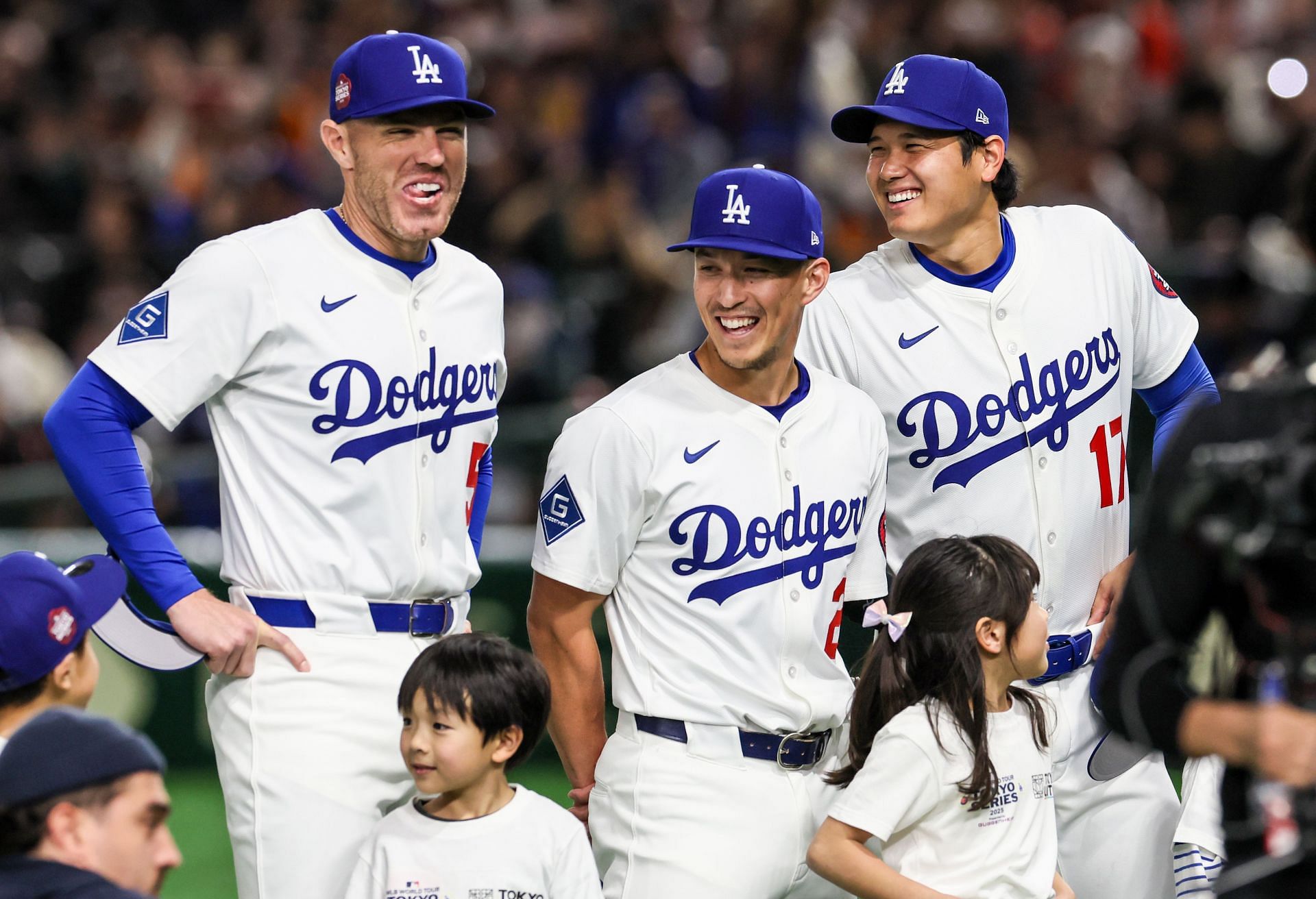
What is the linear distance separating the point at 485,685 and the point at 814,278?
1.30 meters

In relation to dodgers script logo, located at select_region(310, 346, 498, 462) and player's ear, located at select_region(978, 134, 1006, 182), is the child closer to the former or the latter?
dodgers script logo, located at select_region(310, 346, 498, 462)

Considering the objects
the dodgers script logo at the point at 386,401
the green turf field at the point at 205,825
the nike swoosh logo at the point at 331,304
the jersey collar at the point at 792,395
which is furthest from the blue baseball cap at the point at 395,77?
the green turf field at the point at 205,825

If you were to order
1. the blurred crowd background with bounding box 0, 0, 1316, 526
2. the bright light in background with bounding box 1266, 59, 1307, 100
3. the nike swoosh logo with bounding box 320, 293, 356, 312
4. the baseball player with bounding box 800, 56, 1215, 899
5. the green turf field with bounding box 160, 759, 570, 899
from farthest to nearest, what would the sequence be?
1. the bright light in background with bounding box 1266, 59, 1307, 100
2. the blurred crowd background with bounding box 0, 0, 1316, 526
3. the green turf field with bounding box 160, 759, 570, 899
4. the baseball player with bounding box 800, 56, 1215, 899
5. the nike swoosh logo with bounding box 320, 293, 356, 312

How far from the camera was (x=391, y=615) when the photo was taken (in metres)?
4.21

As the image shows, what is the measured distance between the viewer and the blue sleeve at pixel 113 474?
13.3 feet

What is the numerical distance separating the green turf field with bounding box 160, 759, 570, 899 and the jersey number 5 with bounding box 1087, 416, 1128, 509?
422 cm

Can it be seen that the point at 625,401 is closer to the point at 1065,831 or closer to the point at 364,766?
the point at 364,766

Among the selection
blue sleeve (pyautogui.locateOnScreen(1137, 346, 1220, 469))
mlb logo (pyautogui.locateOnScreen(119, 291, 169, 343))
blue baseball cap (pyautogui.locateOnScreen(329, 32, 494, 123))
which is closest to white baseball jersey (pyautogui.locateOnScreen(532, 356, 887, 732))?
blue baseball cap (pyautogui.locateOnScreen(329, 32, 494, 123))

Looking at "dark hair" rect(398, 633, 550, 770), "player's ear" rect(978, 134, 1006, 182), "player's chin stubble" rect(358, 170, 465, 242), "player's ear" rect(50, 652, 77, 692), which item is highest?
"player's ear" rect(978, 134, 1006, 182)

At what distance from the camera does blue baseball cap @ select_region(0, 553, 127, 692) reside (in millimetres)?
3748

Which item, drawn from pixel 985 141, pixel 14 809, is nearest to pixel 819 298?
pixel 985 141

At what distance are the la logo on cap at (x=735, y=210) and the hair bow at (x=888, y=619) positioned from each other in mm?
991

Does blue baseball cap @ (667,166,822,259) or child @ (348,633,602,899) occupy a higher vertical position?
blue baseball cap @ (667,166,822,259)

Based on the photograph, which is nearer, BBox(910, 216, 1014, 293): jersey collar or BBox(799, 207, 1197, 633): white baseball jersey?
BBox(799, 207, 1197, 633): white baseball jersey
